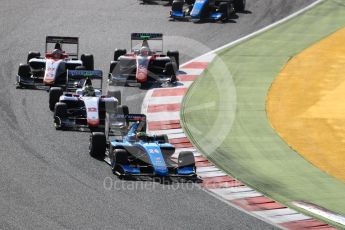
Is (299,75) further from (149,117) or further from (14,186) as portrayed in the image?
(14,186)

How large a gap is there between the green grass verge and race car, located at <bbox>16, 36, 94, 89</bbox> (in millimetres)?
4991

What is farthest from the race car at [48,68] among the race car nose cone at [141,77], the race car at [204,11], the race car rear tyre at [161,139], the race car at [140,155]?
the race car at [204,11]

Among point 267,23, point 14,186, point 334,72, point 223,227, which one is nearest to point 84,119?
point 14,186

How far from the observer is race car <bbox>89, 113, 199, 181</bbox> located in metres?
31.4

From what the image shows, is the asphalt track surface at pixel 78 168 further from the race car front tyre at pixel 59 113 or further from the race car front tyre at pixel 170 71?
the race car front tyre at pixel 170 71

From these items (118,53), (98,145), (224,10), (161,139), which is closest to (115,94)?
(161,139)

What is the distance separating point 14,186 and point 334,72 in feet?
65.5

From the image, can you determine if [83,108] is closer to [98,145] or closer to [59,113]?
[59,113]

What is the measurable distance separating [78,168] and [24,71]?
414 inches

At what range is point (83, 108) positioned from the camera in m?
36.8

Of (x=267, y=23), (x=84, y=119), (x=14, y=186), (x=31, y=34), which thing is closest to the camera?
(x=14, y=186)

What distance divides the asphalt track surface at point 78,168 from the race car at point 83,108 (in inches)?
→ 24.6

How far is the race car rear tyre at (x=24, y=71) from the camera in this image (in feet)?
136

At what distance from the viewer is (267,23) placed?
173 feet
